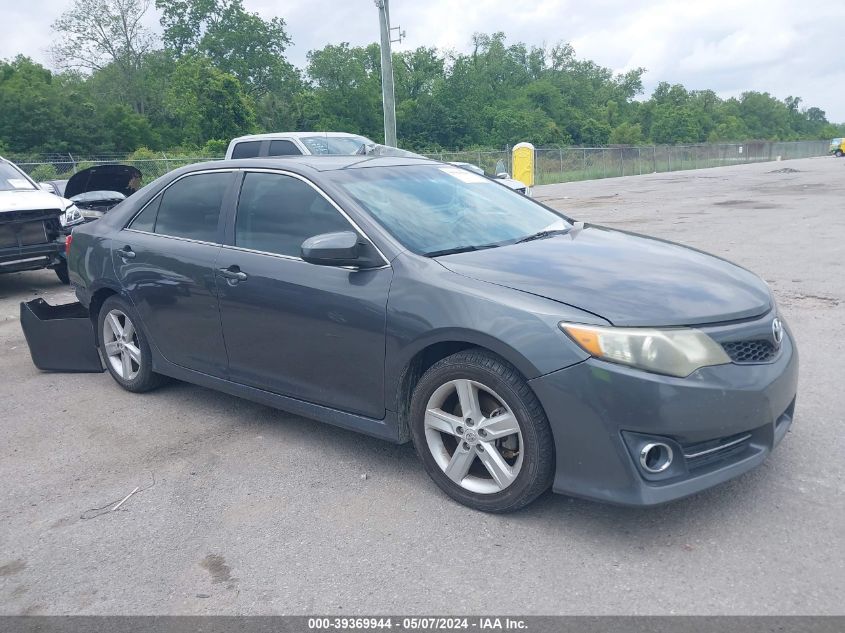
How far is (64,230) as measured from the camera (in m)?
9.47

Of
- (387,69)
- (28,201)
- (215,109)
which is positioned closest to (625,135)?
(215,109)

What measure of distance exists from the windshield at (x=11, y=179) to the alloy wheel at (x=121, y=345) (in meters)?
5.50

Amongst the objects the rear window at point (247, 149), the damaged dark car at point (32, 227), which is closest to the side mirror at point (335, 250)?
the damaged dark car at point (32, 227)

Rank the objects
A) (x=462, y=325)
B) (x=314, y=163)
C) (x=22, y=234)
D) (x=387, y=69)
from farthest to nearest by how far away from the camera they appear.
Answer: (x=387, y=69) → (x=22, y=234) → (x=314, y=163) → (x=462, y=325)

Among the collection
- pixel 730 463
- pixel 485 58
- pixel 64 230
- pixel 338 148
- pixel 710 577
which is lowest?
pixel 710 577

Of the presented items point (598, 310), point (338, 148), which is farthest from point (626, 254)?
point (338, 148)

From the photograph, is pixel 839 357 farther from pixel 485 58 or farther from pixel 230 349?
pixel 485 58

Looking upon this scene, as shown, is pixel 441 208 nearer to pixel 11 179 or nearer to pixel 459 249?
pixel 459 249

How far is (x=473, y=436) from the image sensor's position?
11.1ft

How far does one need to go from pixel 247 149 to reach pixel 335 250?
10.3 metres

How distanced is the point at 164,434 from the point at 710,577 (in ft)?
10.4

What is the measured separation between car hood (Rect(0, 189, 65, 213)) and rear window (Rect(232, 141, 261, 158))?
3.89 metres

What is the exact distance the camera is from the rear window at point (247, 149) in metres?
13.0

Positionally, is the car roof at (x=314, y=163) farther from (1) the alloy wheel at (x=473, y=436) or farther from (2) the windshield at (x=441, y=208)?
(1) the alloy wheel at (x=473, y=436)
